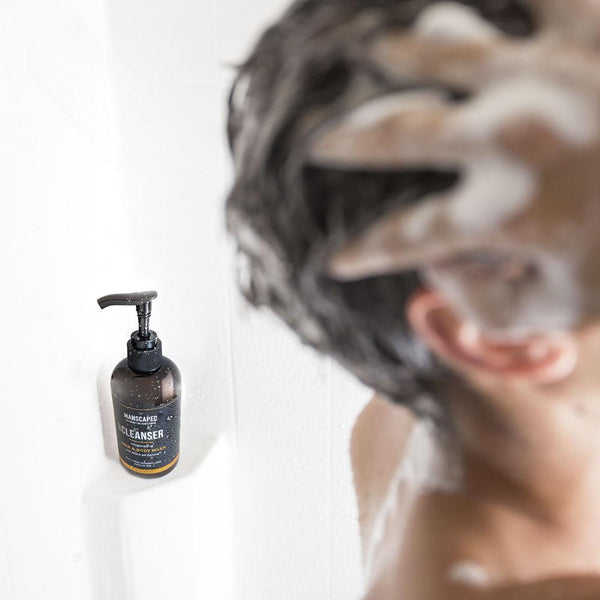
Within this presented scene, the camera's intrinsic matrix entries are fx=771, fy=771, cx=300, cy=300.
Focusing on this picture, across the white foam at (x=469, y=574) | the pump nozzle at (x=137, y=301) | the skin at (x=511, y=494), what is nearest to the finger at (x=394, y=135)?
the skin at (x=511, y=494)

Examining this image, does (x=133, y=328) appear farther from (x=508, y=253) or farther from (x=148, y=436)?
(x=508, y=253)

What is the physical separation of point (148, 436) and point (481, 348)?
65cm

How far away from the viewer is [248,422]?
1.16 meters

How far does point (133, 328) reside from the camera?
1116mm

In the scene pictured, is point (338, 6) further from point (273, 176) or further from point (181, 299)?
point (181, 299)

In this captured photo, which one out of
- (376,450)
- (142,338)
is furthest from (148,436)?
(376,450)

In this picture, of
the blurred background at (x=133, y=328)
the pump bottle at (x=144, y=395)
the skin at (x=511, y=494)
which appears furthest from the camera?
the pump bottle at (x=144, y=395)

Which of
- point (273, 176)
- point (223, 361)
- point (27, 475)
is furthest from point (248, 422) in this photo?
point (273, 176)

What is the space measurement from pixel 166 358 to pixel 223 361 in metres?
0.09

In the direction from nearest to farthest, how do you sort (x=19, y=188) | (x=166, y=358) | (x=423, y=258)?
1. (x=423, y=258)
2. (x=19, y=188)
3. (x=166, y=358)

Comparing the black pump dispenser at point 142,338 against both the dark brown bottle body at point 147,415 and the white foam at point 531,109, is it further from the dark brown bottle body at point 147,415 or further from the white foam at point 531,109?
the white foam at point 531,109

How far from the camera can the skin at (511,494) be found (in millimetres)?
542

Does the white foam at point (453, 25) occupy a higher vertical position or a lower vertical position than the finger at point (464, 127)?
higher

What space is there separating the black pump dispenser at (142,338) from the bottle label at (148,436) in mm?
59
